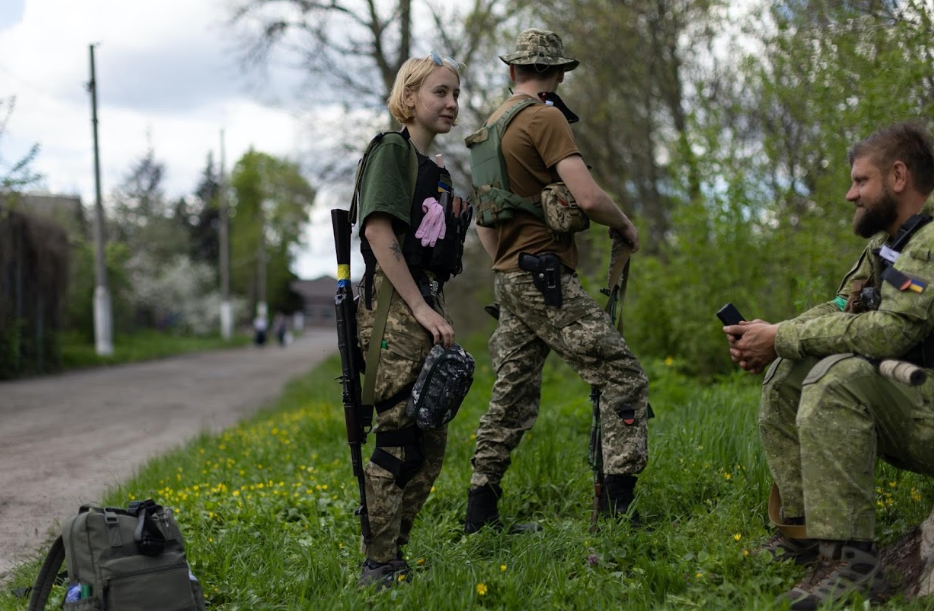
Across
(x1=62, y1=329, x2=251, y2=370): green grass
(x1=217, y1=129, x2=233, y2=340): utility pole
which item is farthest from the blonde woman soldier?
(x1=217, y1=129, x2=233, y2=340): utility pole

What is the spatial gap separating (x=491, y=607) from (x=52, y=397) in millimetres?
10280

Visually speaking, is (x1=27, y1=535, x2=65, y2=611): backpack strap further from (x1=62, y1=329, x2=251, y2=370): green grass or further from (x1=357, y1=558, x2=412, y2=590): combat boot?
(x1=62, y1=329, x2=251, y2=370): green grass

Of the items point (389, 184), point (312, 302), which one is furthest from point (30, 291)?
point (312, 302)

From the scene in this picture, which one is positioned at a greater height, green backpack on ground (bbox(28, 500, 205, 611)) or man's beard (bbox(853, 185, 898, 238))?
man's beard (bbox(853, 185, 898, 238))

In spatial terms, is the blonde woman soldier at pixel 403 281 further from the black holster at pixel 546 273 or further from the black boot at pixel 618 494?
the black boot at pixel 618 494

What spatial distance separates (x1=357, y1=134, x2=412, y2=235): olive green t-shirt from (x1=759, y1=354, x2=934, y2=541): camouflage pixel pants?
61.5 inches

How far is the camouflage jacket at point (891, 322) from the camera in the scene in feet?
8.45

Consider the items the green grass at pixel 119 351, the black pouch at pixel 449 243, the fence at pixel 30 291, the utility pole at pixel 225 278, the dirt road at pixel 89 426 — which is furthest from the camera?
the utility pole at pixel 225 278

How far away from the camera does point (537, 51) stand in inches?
149

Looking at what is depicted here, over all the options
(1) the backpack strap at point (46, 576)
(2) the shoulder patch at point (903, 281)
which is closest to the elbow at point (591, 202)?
(2) the shoulder patch at point (903, 281)

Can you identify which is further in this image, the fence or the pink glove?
the fence

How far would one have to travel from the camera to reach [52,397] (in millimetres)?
11422

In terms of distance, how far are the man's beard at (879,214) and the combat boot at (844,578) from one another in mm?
1068

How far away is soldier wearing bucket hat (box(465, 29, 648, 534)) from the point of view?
3.62 m
